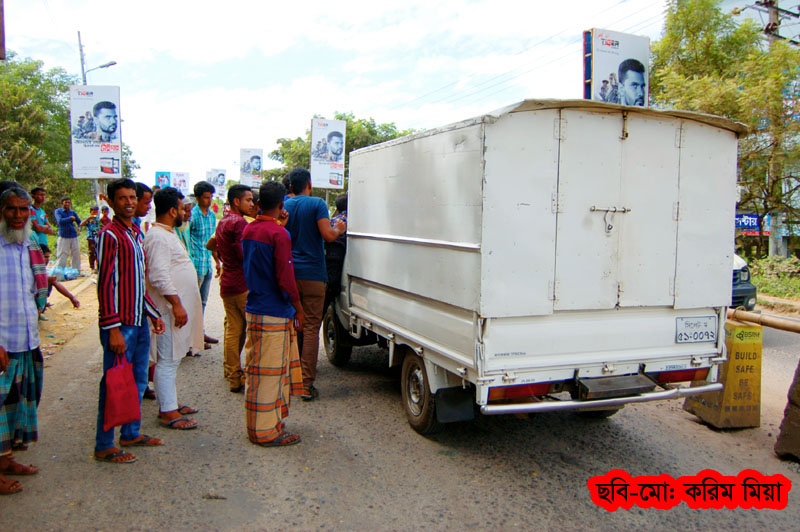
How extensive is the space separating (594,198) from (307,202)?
2.74 m

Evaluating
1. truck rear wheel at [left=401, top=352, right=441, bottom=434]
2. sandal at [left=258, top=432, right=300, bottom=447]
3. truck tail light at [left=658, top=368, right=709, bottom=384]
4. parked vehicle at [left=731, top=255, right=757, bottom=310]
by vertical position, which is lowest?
sandal at [left=258, top=432, right=300, bottom=447]

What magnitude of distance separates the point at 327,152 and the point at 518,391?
12.6 metres

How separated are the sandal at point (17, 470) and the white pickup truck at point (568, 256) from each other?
270cm

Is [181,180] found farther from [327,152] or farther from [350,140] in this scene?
[327,152]

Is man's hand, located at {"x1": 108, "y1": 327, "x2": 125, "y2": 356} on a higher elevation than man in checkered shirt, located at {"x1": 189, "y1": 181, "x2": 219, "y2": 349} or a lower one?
lower

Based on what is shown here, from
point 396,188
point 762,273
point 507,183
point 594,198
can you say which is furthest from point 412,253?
point 762,273

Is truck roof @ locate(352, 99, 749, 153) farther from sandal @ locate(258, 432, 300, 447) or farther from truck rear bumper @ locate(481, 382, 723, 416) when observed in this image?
sandal @ locate(258, 432, 300, 447)

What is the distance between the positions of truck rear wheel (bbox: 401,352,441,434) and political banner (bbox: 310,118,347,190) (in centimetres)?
1098

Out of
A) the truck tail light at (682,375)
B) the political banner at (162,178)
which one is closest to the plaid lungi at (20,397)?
the truck tail light at (682,375)

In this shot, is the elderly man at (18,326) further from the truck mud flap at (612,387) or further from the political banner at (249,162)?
the political banner at (249,162)

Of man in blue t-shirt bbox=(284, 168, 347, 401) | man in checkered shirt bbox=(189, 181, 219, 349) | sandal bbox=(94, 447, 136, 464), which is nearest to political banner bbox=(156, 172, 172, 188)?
man in checkered shirt bbox=(189, 181, 219, 349)

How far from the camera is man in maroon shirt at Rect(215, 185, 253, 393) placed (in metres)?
5.40

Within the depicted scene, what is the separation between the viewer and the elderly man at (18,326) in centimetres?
343

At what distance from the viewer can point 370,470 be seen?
3906 mm
